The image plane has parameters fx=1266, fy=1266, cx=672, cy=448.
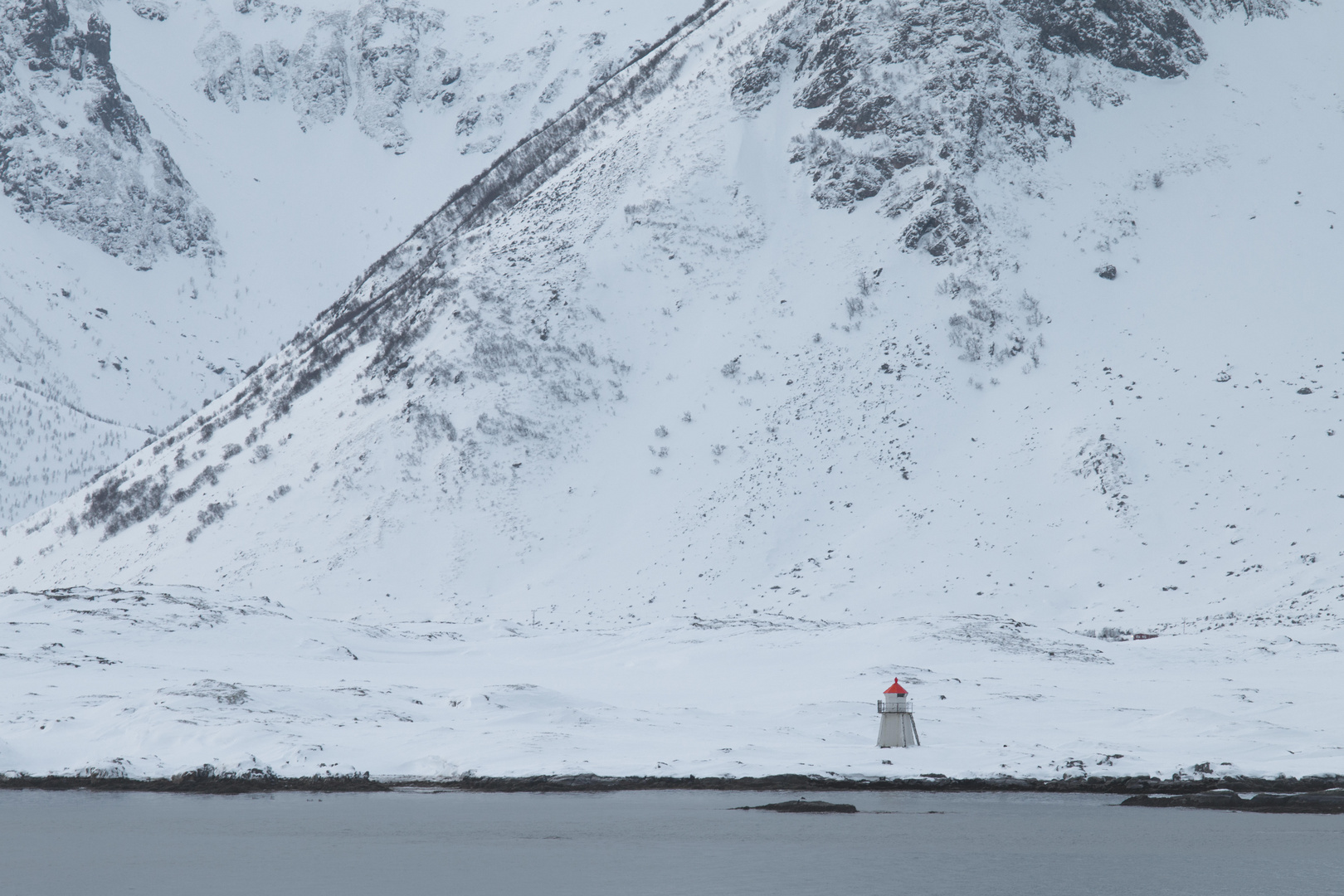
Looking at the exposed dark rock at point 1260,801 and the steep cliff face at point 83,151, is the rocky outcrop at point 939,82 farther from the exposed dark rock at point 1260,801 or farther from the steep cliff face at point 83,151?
the steep cliff face at point 83,151

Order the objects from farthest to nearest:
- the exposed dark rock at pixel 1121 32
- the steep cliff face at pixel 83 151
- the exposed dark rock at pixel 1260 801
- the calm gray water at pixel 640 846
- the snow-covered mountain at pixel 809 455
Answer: the steep cliff face at pixel 83 151, the exposed dark rock at pixel 1121 32, the snow-covered mountain at pixel 809 455, the exposed dark rock at pixel 1260 801, the calm gray water at pixel 640 846

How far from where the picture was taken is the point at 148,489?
69.5 meters

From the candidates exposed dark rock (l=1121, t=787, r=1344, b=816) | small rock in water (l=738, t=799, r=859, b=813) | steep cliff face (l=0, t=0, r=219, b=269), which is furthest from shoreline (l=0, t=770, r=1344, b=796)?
steep cliff face (l=0, t=0, r=219, b=269)

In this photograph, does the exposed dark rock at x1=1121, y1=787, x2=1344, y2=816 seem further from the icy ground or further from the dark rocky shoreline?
the icy ground

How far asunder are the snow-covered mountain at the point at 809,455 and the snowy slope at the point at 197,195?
6577cm

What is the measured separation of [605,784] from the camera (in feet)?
86.1

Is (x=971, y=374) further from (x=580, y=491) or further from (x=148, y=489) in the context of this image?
(x=148, y=489)

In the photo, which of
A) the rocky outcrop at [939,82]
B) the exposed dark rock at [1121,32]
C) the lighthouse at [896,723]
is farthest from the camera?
the exposed dark rock at [1121,32]

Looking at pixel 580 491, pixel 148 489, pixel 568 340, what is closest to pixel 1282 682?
pixel 580 491

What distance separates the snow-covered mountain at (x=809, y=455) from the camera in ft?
105

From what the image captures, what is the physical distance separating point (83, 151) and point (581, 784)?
6681 inches

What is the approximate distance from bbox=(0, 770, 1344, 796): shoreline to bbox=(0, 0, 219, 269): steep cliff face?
15012 cm

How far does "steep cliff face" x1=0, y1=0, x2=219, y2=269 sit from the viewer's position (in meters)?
164

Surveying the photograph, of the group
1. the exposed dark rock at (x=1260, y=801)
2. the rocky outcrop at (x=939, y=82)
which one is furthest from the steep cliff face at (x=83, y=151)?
the exposed dark rock at (x=1260, y=801)
